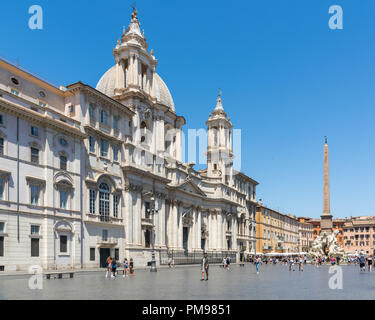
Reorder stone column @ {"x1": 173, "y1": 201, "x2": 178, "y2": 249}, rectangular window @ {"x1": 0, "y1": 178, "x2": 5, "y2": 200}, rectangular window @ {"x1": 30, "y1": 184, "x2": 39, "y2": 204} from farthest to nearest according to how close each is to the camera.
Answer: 1. stone column @ {"x1": 173, "y1": 201, "x2": 178, "y2": 249}
2. rectangular window @ {"x1": 30, "y1": 184, "x2": 39, "y2": 204}
3. rectangular window @ {"x1": 0, "y1": 178, "x2": 5, "y2": 200}

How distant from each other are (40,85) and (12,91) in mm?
3916

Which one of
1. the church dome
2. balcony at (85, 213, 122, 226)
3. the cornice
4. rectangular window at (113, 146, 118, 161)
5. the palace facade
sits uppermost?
the church dome

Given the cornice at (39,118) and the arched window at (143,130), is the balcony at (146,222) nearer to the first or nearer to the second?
the arched window at (143,130)

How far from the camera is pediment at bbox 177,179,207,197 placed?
62759mm

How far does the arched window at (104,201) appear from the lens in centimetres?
4291

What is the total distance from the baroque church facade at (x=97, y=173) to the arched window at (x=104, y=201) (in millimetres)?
102

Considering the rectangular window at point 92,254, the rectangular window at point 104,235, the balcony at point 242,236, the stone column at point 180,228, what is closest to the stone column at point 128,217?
the rectangular window at point 104,235

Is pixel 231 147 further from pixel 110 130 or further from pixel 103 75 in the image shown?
pixel 110 130

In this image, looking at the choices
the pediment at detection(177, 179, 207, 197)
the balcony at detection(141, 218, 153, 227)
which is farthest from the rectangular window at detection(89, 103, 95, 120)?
→ the pediment at detection(177, 179, 207, 197)

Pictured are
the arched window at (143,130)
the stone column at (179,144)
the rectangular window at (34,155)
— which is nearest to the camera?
the rectangular window at (34,155)

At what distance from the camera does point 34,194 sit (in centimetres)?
3503

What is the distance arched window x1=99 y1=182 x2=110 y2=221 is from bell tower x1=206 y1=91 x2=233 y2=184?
3549cm

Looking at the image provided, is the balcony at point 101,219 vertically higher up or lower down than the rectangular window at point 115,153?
lower down

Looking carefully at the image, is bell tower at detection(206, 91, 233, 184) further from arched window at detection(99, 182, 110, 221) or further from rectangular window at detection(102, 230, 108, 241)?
rectangular window at detection(102, 230, 108, 241)
